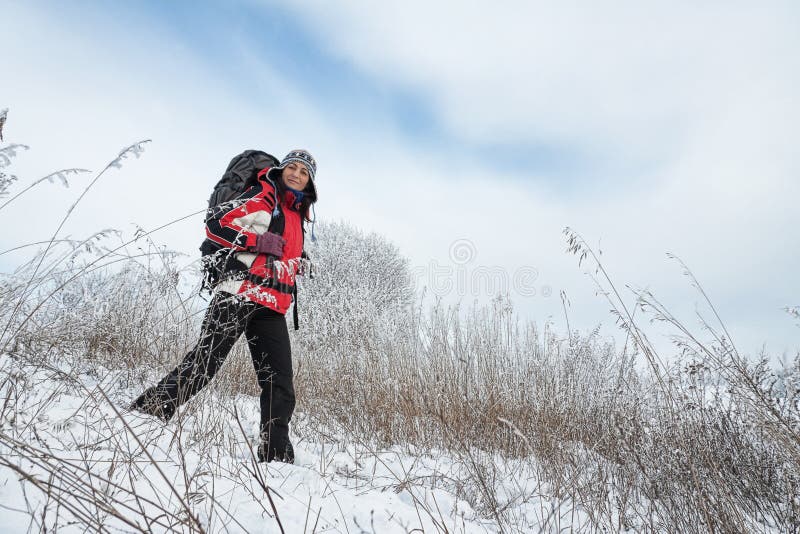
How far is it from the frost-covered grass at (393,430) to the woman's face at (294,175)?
97cm

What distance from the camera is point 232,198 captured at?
287 cm

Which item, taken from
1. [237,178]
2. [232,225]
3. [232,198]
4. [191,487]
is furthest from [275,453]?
[237,178]

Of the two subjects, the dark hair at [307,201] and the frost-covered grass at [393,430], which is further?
the dark hair at [307,201]

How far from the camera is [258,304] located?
2709 mm

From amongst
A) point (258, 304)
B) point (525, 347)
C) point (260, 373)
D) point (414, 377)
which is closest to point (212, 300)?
point (258, 304)

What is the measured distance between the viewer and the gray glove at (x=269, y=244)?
2779mm

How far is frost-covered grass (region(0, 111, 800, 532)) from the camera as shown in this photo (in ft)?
4.84

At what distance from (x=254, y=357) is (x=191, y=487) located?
1.14 m

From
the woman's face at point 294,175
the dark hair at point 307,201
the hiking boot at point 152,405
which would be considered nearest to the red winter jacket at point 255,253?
the woman's face at point 294,175

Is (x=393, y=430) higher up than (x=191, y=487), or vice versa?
(x=393, y=430)

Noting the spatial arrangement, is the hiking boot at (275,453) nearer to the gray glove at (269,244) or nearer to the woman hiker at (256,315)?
the woman hiker at (256,315)

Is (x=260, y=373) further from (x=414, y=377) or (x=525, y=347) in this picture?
(x=525, y=347)

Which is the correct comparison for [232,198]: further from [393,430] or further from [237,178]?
[393,430]

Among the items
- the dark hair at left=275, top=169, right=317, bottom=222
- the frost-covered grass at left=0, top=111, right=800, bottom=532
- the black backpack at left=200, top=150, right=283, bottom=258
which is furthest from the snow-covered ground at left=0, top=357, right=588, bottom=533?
the dark hair at left=275, top=169, right=317, bottom=222
